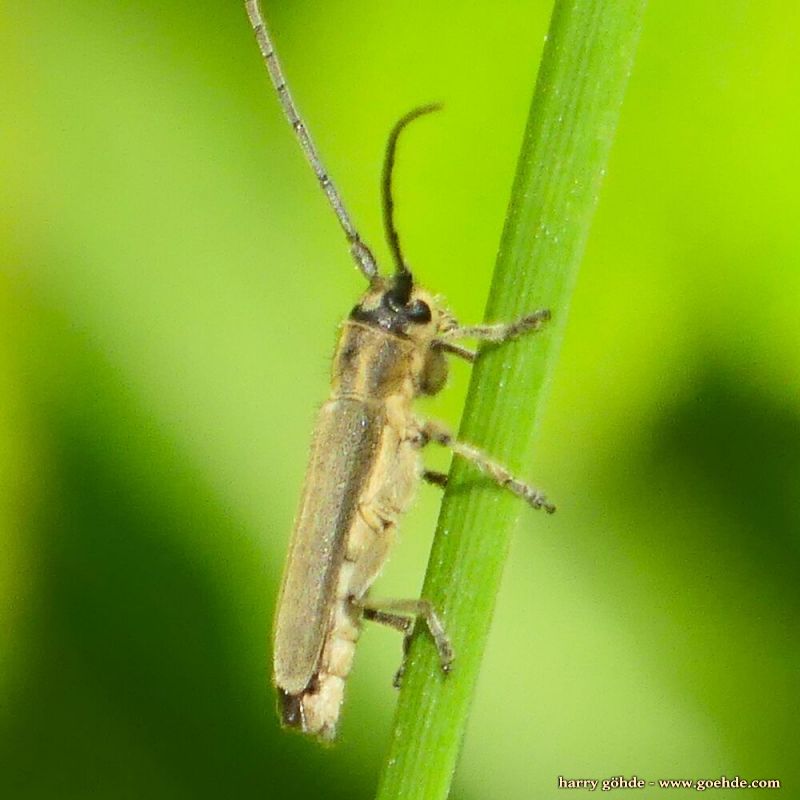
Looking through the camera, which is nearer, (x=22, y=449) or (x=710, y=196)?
(x=710, y=196)

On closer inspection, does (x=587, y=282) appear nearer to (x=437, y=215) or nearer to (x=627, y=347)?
(x=627, y=347)

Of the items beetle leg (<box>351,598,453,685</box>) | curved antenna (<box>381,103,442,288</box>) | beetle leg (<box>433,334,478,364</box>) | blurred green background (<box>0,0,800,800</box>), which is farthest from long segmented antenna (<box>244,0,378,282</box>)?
beetle leg (<box>351,598,453,685</box>)

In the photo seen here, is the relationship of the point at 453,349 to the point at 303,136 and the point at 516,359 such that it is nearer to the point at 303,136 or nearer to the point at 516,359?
the point at 303,136

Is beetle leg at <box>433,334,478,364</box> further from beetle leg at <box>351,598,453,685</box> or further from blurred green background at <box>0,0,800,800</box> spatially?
beetle leg at <box>351,598,453,685</box>

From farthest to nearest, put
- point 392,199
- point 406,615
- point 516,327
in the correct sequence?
point 406,615 < point 392,199 < point 516,327

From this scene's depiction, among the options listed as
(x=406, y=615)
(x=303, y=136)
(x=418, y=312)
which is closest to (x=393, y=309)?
(x=418, y=312)

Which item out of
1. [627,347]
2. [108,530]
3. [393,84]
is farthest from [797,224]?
[108,530]
